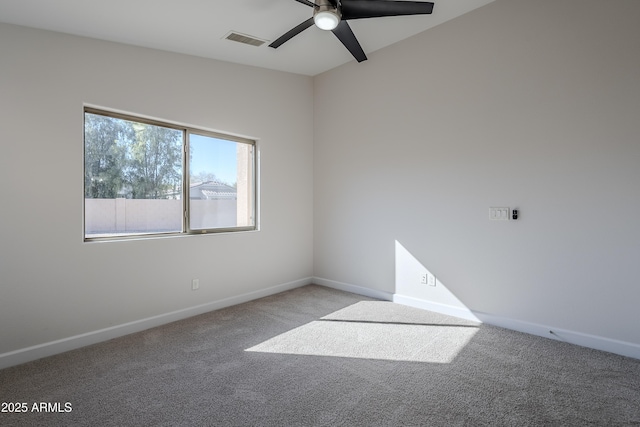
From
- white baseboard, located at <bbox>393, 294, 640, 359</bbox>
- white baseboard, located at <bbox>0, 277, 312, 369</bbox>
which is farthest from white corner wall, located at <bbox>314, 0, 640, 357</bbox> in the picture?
white baseboard, located at <bbox>0, 277, 312, 369</bbox>

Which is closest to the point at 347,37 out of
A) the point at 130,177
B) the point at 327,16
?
the point at 327,16

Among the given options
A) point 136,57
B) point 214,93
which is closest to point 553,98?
point 214,93

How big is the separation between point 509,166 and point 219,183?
3.14 metres

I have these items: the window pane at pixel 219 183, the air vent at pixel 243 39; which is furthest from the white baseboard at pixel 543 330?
the air vent at pixel 243 39

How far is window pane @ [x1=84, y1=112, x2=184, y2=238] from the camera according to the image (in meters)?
3.02

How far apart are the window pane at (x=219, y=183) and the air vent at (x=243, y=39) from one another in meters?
1.10

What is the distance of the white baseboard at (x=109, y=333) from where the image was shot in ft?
8.45

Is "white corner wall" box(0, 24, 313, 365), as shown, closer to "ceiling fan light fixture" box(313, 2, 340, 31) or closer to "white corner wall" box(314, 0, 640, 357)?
"white corner wall" box(314, 0, 640, 357)

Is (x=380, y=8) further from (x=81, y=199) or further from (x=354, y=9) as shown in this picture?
(x=81, y=199)

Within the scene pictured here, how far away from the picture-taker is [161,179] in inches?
137

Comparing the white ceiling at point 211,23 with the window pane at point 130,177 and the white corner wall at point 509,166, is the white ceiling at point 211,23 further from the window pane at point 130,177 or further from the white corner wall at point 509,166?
the window pane at point 130,177

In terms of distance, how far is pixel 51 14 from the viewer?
251cm

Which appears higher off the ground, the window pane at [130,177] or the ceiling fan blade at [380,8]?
the ceiling fan blade at [380,8]

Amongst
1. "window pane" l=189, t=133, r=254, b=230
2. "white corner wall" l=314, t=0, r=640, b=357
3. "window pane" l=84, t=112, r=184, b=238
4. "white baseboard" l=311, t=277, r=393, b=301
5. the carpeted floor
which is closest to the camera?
the carpeted floor
